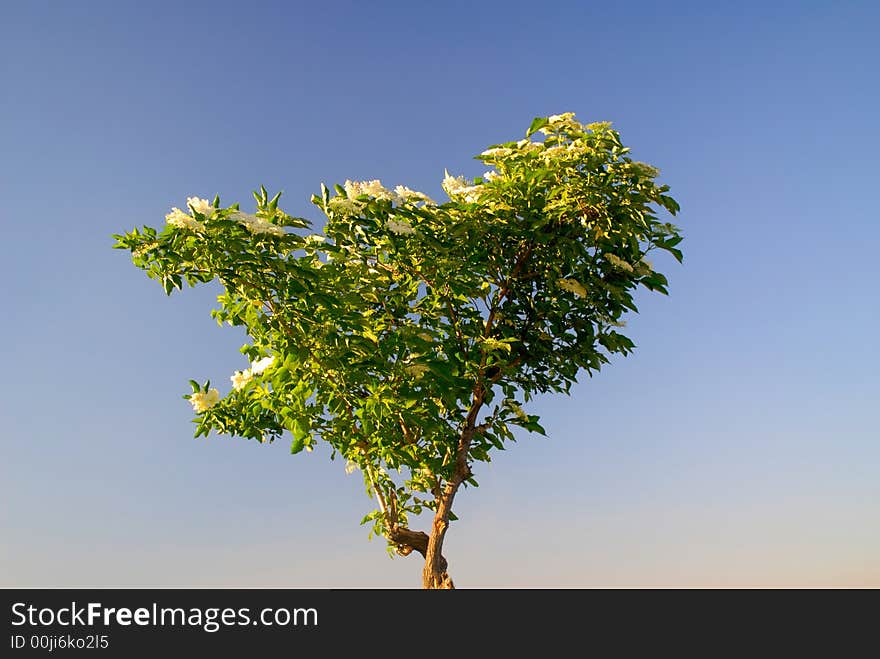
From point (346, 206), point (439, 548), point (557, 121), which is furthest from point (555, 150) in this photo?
point (439, 548)

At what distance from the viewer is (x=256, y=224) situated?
4934 millimetres

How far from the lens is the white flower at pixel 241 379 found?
5.91m

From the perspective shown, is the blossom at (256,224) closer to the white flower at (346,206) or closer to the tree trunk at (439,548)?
the white flower at (346,206)

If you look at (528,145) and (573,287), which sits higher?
(528,145)

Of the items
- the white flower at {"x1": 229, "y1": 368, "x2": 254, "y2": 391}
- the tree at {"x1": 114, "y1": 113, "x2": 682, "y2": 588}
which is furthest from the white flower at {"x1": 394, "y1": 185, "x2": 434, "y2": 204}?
the white flower at {"x1": 229, "y1": 368, "x2": 254, "y2": 391}

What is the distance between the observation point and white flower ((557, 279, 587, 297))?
19.1 feet

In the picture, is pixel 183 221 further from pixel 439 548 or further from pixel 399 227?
pixel 439 548

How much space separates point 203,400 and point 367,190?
2.17 meters

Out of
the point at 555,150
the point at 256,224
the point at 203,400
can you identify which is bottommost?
the point at 203,400

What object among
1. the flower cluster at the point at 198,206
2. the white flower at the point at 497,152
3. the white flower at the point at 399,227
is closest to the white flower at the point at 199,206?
the flower cluster at the point at 198,206

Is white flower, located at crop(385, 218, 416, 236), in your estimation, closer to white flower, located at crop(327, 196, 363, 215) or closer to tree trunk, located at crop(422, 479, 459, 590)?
white flower, located at crop(327, 196, 363, 215)
